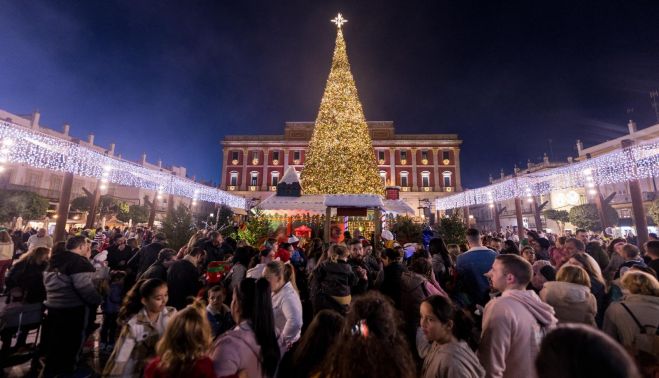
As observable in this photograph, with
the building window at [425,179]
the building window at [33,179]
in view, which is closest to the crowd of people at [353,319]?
the building window at [33,179]

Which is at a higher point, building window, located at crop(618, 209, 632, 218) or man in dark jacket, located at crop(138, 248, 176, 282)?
building window, located at crop(618, 209, 632, 218)

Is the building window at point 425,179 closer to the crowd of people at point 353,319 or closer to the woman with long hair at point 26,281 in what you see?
the crowd of people at point 353,319

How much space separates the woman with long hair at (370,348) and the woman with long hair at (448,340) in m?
0.34

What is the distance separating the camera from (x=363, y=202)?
1082 cm

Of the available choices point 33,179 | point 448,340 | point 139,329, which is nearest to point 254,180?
point 33,179

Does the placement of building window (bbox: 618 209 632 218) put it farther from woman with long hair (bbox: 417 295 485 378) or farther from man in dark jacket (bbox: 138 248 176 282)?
man in dark jacket (bbox: 138 248 176 282)

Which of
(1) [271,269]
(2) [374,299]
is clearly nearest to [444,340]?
(2) [374,299]

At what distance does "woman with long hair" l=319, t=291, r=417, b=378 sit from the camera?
157 cm

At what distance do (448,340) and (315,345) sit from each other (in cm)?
94

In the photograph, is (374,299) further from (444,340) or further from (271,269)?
(271,269)

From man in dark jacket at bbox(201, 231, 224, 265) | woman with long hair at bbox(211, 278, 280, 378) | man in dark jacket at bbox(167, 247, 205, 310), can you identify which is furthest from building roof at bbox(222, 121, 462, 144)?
woman with long hair at bbox(211, 278, 280, 378)

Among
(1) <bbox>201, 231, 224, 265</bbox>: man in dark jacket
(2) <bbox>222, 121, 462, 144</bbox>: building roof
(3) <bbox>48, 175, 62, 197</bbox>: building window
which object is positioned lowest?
(1) <bbox>201, 231, 224, 265</bbox>: man in dark jacket

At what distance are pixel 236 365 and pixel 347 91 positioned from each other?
15.2 meters

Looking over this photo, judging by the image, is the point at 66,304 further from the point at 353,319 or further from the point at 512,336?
the point at 512,336
